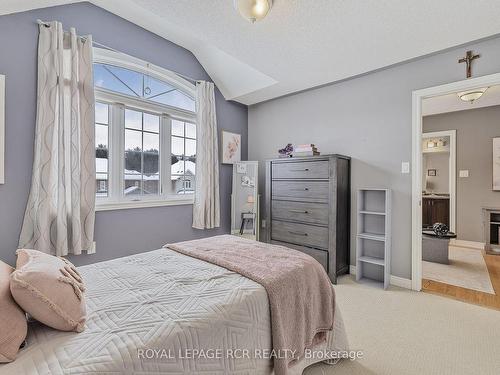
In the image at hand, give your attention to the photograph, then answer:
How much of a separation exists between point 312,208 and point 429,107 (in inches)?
132

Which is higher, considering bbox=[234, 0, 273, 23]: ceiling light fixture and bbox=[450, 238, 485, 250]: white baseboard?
bbox=[234, 0, 273, 23]: ceiling light fixture

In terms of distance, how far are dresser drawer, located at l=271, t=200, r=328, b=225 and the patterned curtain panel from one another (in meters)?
2.16

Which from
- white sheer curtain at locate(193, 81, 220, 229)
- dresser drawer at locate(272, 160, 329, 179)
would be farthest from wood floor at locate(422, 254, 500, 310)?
white sheer curtain at locate(193, 81, 220, 229)

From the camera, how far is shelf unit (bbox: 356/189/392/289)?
300cm

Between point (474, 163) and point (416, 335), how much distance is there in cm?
425

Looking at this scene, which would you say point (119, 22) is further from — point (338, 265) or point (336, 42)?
point (338, 265)

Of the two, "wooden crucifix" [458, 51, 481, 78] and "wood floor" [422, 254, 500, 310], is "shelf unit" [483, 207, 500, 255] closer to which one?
"wood floor" [422, 254, 500, 310]

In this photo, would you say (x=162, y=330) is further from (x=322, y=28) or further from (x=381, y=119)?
(x=381, y=119)

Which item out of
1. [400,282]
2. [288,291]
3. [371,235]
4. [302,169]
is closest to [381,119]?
[302,169]

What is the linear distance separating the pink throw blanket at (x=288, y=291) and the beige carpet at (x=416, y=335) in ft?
1.24

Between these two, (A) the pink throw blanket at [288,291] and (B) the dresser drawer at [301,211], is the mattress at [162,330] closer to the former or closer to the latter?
(A) the pink throw blanket at [288,291]

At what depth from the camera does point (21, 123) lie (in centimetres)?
225

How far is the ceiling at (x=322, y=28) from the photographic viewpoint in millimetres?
1967

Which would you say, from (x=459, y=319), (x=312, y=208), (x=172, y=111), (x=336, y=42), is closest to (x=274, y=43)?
(x=336, y=42)
